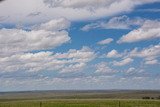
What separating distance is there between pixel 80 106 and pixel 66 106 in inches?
82.6

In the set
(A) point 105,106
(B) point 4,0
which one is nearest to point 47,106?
(A) point 105,106

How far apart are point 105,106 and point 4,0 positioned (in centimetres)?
5124

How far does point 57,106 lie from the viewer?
59.0 m

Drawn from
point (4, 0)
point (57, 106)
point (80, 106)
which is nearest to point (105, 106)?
point (80, 106)

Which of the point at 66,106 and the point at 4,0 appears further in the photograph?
the point at 66,106

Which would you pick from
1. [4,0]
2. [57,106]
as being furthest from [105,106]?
[4,0]

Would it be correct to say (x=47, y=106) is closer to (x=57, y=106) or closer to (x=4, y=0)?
(x=57, y=106)

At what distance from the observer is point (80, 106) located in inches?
2263

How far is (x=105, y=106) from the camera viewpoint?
57344 mm

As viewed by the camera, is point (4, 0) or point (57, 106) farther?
point (57, 106)

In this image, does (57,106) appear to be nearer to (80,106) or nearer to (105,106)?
(80,106)

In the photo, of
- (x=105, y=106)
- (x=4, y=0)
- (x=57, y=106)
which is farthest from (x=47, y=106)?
(x=4, y=0)

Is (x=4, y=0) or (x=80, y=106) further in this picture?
(x=80, y=106)

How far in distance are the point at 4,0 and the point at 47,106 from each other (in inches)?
1994
